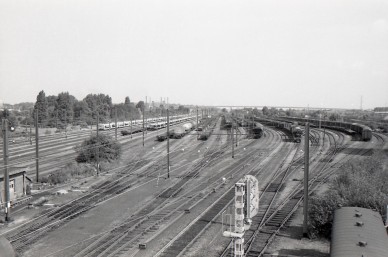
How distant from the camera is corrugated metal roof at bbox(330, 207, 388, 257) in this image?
41.3ft

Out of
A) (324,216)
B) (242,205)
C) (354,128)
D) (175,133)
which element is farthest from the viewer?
(354,128)

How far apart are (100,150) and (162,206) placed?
21.1 metres

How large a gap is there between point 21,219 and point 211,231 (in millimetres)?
→ 13389

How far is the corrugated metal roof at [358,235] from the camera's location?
496 inches

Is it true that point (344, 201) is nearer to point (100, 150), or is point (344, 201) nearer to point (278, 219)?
point (278, 219)

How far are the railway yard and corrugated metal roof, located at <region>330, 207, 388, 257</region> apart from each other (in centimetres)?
403

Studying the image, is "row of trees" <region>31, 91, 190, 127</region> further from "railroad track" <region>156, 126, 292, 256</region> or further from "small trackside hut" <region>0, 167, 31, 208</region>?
"railroad track" <region>156, 126, 292, 256</region>

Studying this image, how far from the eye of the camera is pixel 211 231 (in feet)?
73.3

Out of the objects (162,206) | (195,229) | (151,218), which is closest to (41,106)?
(162,206)

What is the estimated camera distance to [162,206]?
28.0 metres

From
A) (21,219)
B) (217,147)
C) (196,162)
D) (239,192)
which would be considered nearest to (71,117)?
(217,147)

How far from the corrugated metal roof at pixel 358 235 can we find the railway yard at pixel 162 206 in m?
4.03

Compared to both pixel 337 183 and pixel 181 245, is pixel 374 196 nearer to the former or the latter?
pixel 337 183

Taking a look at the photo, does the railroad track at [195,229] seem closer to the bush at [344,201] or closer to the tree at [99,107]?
the bush at [344,201]
